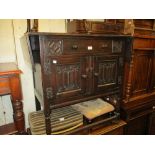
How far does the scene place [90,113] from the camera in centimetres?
139

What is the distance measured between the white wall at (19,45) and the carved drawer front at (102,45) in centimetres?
62

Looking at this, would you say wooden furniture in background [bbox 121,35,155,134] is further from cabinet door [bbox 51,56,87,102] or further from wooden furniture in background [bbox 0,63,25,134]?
wooden furniture in background [bbox 0,63,25,134]

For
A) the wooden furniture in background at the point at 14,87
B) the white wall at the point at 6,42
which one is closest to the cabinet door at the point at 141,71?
the wooden furniture in background at the point at 14,87


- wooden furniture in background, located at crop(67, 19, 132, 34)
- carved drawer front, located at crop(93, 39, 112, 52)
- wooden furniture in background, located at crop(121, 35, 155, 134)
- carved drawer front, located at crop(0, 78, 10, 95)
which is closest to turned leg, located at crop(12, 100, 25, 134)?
carved drawer front, located at crop(0, 78, 10, 95)

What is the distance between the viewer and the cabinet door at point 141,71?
4.99ft

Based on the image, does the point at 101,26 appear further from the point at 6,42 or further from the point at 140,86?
the point at 6,42

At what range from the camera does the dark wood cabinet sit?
103cm

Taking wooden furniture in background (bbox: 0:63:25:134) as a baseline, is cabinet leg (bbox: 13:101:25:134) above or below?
below
